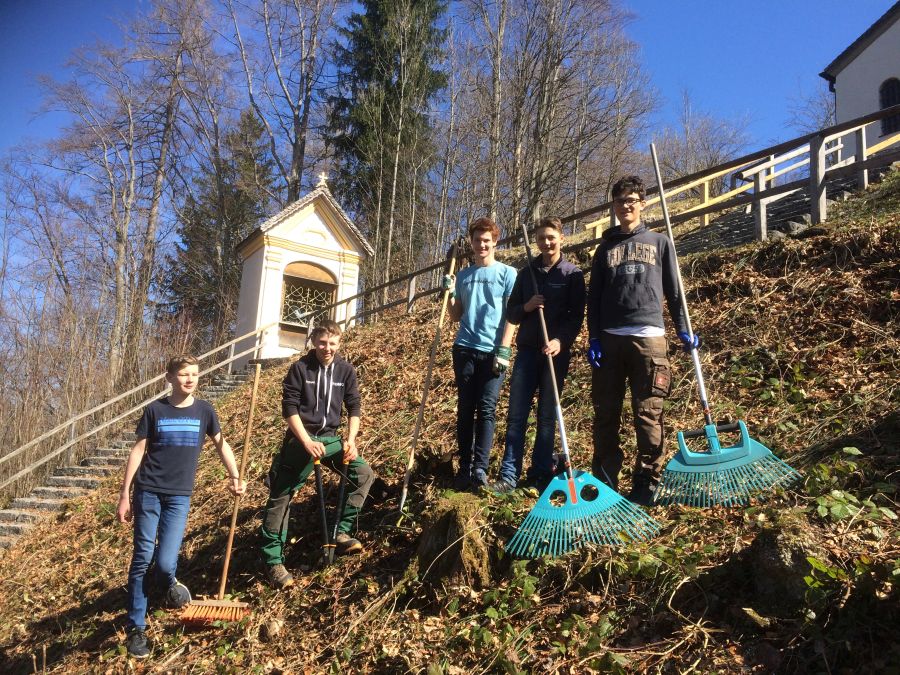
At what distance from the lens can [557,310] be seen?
4.35 meters

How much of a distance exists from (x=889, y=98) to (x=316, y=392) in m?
25.7

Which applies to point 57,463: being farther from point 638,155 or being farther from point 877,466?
point 638,155

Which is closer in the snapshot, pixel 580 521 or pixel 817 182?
pixel 580 521

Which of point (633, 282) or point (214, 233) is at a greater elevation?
point (214, 233)

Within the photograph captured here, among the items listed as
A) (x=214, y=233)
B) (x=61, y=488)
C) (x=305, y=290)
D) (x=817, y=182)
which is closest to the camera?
(x=817, y=182)

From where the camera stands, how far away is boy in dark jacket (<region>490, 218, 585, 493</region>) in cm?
419

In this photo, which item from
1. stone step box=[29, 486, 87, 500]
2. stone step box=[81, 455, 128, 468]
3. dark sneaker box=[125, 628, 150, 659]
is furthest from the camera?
stone step box=[81, 455, 128, 468]

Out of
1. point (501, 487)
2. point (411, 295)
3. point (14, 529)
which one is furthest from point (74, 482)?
point (501, 487)

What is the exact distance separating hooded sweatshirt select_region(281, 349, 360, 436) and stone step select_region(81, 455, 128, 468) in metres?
8.14

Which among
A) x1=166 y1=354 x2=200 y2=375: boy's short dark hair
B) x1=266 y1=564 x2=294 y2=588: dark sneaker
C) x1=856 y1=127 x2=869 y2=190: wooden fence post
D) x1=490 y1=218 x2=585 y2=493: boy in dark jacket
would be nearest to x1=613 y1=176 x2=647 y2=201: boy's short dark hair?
x1=490 y1=218 x2=585 y2=493: boy in dark jacket

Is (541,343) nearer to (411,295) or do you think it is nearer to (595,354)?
(595,354)

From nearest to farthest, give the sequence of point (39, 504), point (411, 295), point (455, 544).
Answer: point (455, 544) < point (39, 504) < point (411, 295)

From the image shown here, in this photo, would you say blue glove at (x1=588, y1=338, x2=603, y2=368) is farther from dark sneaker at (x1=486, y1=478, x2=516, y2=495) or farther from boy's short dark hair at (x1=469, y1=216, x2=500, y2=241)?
boy's short dark hair at (x1=469, y1=216, x2=500, y2=241)

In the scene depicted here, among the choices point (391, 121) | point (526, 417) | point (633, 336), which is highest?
point (391, 121)
